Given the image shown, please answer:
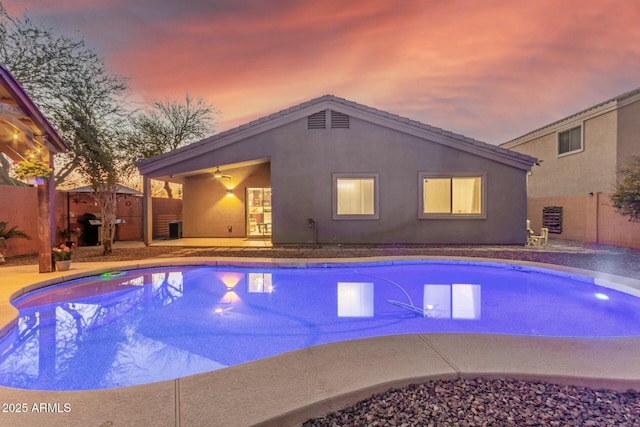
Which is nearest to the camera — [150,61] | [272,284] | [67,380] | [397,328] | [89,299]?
[67,380]

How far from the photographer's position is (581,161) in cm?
1261

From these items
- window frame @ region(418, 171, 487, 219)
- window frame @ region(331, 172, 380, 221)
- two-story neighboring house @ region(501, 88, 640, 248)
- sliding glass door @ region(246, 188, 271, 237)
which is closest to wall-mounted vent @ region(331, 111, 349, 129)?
window frame @ region(331, 172, 380, 221)

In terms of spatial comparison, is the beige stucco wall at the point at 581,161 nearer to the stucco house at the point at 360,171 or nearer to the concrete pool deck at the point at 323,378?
the stucco house at the point at 360,171

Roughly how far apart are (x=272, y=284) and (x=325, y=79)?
9021 millimetres

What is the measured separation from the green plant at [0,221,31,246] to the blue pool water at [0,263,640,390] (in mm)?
3277

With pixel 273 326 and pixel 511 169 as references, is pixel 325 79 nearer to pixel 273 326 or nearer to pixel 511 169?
pixel 511 169

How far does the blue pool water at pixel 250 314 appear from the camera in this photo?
319cm

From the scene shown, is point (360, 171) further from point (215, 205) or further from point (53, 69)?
point (53, 69)

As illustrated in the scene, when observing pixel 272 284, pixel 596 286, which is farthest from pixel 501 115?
pixel 272 284

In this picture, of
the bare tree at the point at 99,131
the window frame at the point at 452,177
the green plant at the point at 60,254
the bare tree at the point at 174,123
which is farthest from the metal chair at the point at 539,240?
the bare tree at the point at 174,123

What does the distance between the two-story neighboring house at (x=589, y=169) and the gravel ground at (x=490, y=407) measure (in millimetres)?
10193

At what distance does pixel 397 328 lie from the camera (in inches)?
162

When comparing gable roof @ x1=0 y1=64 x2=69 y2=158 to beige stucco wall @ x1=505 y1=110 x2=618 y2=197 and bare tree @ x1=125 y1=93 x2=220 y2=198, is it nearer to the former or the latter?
bare tree @ x1=125 y1=93 x2=220 y2=198

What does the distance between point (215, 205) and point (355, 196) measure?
5.73 meters
